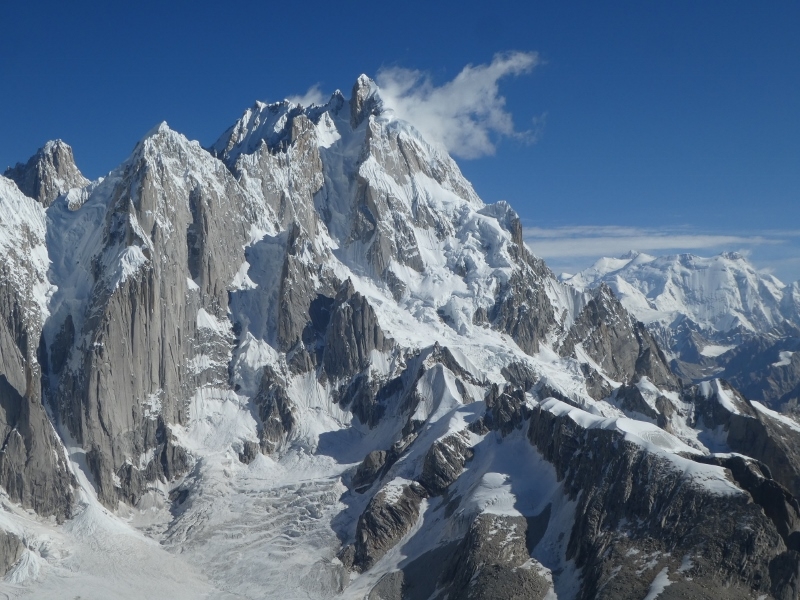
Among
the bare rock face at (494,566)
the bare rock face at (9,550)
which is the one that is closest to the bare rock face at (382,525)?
the bare rock face at (494,566)

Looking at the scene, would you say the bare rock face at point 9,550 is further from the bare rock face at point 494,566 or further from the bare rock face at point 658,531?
the bare rock face at point 658,531

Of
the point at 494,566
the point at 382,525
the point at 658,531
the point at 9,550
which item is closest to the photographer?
the point at 658,531

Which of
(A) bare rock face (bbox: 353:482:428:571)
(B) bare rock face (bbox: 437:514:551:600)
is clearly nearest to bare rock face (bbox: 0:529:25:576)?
(A) bare rock face (bbox: 353:482:428:571)

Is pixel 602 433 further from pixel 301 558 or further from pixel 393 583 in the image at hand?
pixel 301 558

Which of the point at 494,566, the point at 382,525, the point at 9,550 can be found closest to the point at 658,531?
the point at 494,566

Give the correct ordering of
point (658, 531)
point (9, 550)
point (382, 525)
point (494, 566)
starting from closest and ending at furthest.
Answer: point (658, 531), point (494, 566), point (9, 550), point (382, 525)

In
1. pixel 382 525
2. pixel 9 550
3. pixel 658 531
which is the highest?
pixel 382 525

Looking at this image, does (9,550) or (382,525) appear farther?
(382,525)

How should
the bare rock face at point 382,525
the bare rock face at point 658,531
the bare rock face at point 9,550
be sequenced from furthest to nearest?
the bare rock face at point 382,525 → the bare rock face at point 9,550 → the bare rock face at point 658,531

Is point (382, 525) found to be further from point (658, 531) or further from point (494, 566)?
point (658, 531)

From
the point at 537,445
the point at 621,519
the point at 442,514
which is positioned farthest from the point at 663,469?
the point at 442,514

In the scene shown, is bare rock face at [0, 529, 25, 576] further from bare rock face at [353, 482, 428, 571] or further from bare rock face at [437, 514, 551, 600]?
bare rock face at [437, 514, 551, 600]

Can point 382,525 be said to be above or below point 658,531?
above
